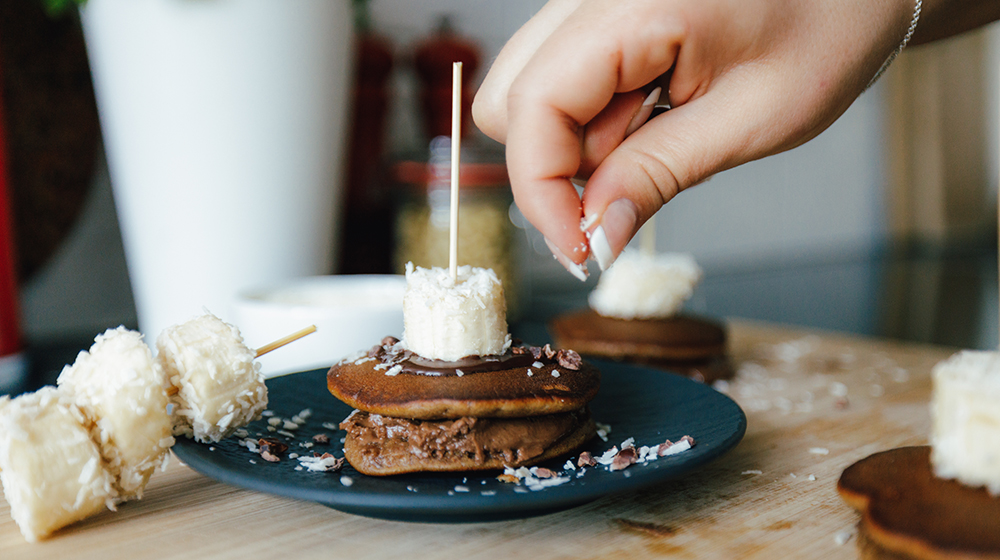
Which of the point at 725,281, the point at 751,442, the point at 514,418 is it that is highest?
the point at 514,418

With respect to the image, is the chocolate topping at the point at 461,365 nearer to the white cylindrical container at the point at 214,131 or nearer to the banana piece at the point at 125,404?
the banana piece at the point at 125,404

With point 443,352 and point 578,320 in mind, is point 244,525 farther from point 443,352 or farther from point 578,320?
point 578,320

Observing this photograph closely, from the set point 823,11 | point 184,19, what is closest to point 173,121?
point 184,19

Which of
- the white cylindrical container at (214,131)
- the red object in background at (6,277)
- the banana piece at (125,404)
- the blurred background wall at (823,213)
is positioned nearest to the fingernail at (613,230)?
the banana piece at (125,404)

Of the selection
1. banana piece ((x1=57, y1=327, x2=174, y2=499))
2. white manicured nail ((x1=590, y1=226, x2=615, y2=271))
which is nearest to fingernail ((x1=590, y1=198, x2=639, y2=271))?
white manicured nail ((x1=590, y1=226, x2=615, y2=271))

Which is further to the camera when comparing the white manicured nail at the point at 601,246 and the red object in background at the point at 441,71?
the red object in background at the point at 441,71

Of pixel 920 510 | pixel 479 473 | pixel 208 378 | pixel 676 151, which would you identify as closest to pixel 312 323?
pixel 208 378
